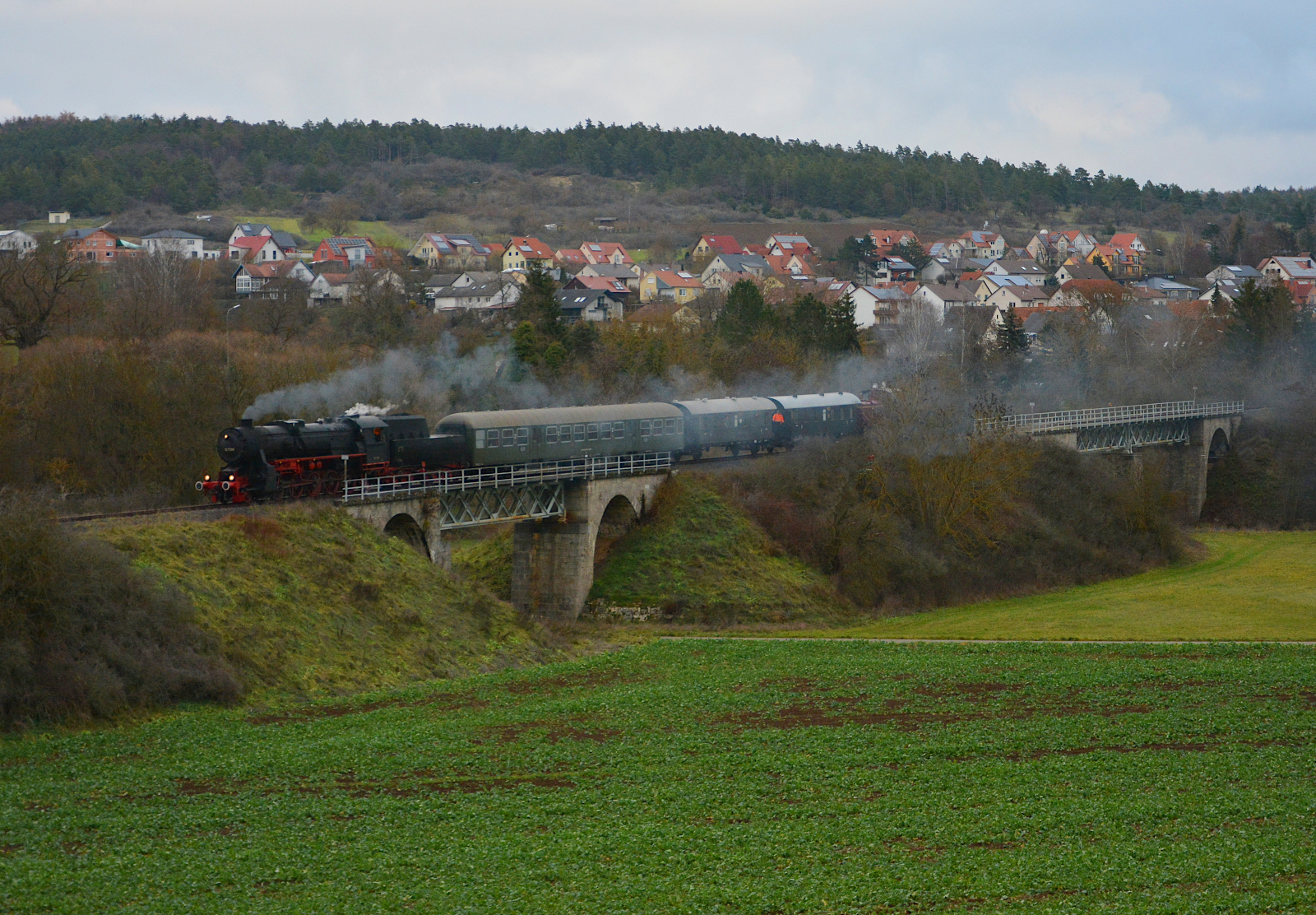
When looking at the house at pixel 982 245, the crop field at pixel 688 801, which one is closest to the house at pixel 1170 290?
the house at pixel 982 245

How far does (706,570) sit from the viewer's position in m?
49.7

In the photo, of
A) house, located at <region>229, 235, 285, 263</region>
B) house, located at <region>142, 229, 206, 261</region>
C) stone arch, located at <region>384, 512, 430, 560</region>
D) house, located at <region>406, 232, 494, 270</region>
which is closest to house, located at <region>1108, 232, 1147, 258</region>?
house, located at <region>406, 232, 494, 270</region>

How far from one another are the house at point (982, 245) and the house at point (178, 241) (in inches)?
3826

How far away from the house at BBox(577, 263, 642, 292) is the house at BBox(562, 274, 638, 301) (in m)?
2.05

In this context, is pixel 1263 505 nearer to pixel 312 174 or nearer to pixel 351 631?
pixel 351 631

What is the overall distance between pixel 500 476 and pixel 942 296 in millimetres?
88951

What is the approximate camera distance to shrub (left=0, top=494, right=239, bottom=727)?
26531mm

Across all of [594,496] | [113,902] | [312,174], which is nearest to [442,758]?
[113,902]

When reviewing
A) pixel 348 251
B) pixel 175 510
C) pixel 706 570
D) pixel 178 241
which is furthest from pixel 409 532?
pixel 348 251

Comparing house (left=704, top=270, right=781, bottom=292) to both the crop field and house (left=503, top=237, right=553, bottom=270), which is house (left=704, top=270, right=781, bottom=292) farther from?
the crop field

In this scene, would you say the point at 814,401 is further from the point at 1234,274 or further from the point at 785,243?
the point at 1234,274

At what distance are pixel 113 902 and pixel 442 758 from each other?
8582mm

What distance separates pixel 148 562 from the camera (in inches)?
1254

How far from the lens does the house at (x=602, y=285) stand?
116062mm
